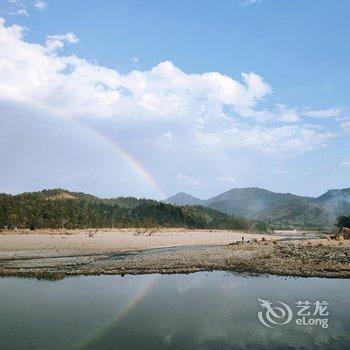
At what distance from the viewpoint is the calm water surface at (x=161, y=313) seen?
1692 centimetres

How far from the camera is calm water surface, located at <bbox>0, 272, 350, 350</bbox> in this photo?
16.9 metres

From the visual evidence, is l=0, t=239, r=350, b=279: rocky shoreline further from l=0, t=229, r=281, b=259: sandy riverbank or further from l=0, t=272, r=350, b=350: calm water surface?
l=0, t=229, r=281, b=259: sandy riverbank

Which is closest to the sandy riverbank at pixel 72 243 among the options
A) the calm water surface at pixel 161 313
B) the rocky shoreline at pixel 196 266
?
the rocky shoreline at pixel 196 266

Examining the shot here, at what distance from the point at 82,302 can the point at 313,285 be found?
15974 millimetres

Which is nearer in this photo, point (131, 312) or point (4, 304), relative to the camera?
point (131, 312)

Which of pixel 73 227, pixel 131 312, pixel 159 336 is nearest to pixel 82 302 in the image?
pixel 131 312

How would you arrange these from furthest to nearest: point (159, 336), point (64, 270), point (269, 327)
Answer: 1. point (64, 270)
2. point (269, 327)
3. point (159, 336)

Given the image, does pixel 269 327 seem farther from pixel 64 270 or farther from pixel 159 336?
pixel 64 270

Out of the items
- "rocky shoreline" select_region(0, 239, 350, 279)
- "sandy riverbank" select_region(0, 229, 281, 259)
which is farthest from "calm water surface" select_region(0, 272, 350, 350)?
"sandy riverbank" select_region(0, 229, 281, 259)

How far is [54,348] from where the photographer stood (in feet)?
52.7

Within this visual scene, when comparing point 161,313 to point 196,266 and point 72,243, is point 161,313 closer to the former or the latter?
point 196,266

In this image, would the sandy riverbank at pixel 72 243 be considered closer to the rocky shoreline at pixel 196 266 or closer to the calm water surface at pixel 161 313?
the rocky shoreline at pixel 196 266

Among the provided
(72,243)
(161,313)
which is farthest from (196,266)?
(72,243)

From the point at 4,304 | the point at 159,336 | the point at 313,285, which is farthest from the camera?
the point at 313,285
